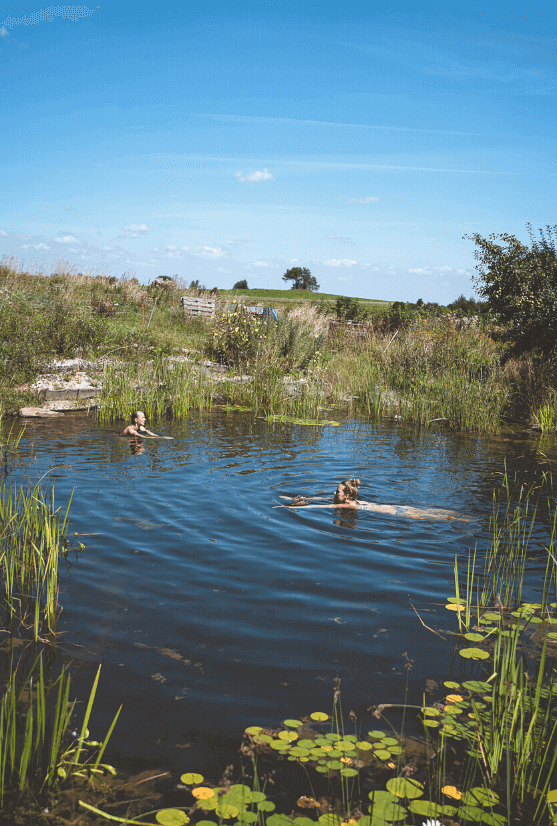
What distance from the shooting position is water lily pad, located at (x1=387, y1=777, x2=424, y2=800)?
2665 mm

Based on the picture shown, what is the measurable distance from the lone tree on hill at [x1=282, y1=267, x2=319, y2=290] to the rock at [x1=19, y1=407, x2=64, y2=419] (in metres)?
55.5

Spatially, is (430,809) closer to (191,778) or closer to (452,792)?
(452,792)

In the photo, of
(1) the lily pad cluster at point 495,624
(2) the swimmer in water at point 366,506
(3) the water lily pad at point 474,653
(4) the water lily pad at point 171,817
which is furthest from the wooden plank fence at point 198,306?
(4) the water lily pad at point 171,817

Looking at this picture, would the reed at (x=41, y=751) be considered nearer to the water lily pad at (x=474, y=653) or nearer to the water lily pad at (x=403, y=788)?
the water lily pad at (x=403, y=788)

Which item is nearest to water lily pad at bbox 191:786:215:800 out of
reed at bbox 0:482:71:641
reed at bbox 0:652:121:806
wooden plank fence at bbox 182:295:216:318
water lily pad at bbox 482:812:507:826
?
reed at bbox 0:652:121:806

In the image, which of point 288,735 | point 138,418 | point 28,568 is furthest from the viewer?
point 138,418

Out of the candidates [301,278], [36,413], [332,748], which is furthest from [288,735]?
[301,278]

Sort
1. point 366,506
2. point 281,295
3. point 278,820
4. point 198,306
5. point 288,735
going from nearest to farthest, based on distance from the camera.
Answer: point 278,820 < point 288,735 < point 366,506 < point 198,306 < point 281,295

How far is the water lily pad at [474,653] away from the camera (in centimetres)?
393

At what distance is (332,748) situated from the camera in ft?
9.71

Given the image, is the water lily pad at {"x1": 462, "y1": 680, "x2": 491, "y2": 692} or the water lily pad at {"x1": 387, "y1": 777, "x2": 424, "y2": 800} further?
the water lily pad at {"x1": 462, "y1": 680, "x2": 491, "y2": 692}

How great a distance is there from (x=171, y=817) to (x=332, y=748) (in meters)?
0.81

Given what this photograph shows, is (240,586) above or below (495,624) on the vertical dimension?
below

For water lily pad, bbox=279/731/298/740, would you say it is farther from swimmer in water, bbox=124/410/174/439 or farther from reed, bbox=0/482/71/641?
swimmer in water, bbox=124/410/174/439
